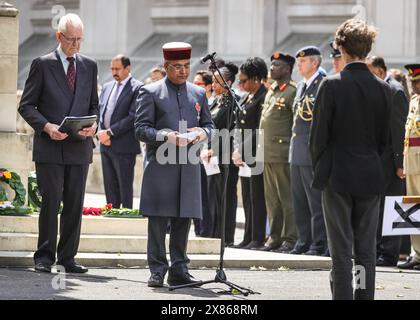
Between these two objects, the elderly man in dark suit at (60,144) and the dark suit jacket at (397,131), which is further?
the dark suit jacket at (397,131)

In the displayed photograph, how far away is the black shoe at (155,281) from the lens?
10578 mm

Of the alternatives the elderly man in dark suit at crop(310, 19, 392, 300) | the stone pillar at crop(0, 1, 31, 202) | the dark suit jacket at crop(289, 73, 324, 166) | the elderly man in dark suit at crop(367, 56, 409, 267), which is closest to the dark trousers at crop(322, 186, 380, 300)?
the elderly man in dark suit at crop(310, 19, 392, 300)

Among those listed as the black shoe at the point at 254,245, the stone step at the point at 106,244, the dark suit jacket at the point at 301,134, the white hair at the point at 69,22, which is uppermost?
the white hair at the point at 69,22

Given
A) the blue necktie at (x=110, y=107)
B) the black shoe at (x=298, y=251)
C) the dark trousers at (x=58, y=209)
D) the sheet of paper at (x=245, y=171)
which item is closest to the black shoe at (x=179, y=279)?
the dark trousers at (x=58, y=209)

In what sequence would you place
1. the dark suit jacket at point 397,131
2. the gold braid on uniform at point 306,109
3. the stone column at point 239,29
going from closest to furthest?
the dark suit jacket at point 397,131, the gold braid on uniform at point 306,109, the stone column at point 239,29

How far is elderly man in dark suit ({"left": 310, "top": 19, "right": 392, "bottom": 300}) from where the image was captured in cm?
873

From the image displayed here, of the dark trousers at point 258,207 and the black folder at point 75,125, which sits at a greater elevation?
the black folder at point 75,125

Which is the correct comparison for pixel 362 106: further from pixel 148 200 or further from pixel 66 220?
pixel 66 220

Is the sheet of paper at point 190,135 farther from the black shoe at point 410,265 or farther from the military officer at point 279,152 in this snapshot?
the military officer at point 279,152

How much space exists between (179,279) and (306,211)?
3265mm

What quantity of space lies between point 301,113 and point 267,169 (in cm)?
102

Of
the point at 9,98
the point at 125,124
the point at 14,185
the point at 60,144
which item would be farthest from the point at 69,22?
the point at 125,124

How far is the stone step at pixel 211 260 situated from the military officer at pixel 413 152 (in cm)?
99

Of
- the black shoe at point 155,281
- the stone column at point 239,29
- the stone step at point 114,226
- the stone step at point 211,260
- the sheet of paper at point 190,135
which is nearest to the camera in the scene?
the sheet of paper at point 190,135
